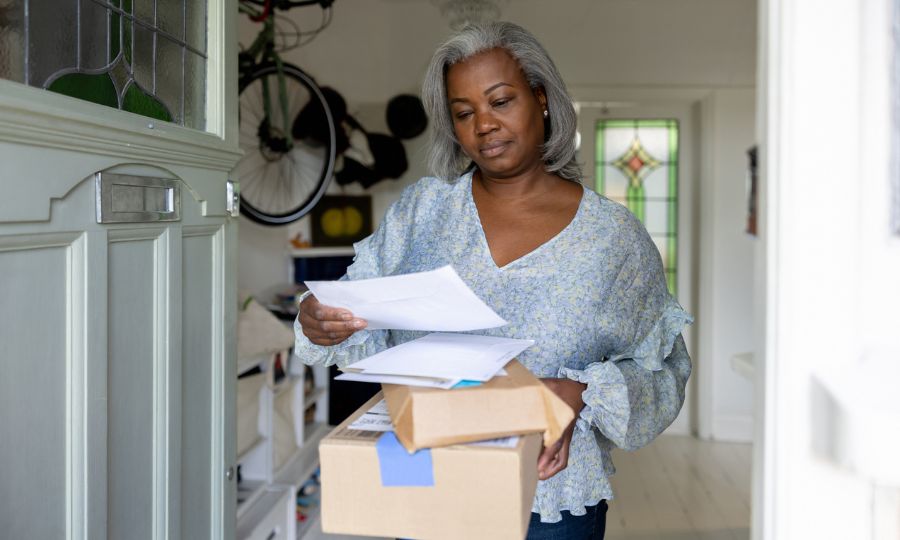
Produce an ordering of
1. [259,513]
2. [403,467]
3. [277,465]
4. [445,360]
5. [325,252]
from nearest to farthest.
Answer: [403,467] < [445,360] < [259,513] < [277,465] < [325,252]

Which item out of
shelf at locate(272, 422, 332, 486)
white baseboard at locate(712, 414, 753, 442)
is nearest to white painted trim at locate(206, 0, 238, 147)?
shelf at locate(272, 422, 332, 486)

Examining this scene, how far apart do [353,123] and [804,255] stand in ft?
12.7

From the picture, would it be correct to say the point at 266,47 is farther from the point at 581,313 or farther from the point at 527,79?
the point at 581,313

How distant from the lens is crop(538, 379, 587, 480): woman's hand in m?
0.95

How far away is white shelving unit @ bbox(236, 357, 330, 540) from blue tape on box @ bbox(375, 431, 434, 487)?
69.1 inches

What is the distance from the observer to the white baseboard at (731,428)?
4512 millimetres

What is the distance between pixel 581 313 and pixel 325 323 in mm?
427

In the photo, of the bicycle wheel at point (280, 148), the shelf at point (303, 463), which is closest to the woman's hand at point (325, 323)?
the shelf at point (303, 463)

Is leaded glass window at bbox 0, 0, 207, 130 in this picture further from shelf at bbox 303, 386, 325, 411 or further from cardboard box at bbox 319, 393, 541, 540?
shelf at bbox 303, 386, 325, 411

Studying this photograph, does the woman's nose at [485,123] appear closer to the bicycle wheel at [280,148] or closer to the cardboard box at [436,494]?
the cardboard box at [436,494]

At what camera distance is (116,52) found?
121 cm

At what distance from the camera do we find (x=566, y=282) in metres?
1.27

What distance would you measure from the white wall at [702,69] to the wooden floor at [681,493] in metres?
0.32

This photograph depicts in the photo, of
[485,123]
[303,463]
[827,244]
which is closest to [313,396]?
[303,463]
